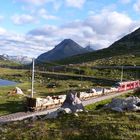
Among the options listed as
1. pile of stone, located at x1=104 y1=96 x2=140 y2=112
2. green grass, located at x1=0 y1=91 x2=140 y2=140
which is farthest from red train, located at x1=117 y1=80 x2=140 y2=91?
green grass, located at x1=0 y1=91 x2=140 y2=140

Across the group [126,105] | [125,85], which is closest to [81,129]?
[126,105]

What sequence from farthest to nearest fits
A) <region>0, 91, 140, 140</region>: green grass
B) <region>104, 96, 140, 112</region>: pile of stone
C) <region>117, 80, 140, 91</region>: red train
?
<region>117, 80, 140, 91</region>: red train → <region>104, 96, 140, 112</region>: pile of stone → <region>0, 91, 140, 140</region>: green grass

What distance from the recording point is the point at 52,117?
121 ft

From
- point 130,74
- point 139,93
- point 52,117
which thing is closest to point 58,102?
point 139,93

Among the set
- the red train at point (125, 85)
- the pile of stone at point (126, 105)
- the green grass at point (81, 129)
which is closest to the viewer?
the green grass at point (81, 129)

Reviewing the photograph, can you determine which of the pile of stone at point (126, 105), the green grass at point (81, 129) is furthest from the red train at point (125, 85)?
the green grass at point (81, 129)

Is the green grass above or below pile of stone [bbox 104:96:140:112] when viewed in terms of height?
below

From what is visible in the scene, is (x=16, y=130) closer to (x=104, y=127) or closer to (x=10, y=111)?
(x=104, y=127)

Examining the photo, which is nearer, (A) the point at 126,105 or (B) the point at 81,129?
(B) the point at 81,129

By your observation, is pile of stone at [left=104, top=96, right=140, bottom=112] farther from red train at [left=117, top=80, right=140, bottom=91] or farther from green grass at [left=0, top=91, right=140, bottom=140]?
red train at [left=117, top=80, right=140, bottom=91]

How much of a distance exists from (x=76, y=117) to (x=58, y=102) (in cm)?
2526

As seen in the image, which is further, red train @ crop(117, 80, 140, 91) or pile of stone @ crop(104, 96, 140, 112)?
red train @ crop(117, 80, 140, 91)

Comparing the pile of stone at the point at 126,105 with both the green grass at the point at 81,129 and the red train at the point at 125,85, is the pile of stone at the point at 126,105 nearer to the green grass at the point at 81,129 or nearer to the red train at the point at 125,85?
the green grass at the point at 81,129

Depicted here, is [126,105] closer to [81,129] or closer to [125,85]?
[81,129]
